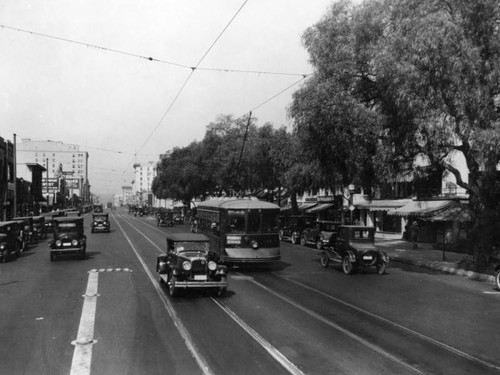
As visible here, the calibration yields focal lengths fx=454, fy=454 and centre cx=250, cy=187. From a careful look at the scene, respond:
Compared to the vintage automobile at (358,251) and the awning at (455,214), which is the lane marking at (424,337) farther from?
the awning at (455,214)

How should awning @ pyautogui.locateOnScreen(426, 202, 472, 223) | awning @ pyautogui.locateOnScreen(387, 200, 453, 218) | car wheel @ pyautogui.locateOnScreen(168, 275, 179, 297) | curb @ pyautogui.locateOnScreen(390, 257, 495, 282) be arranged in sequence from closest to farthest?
car wheel @ pyautogui.locateOnScreen(168, 275, 179, 297) < curb @ pyautogui.locateOnScreen(390, 257, 495, 282) < awning @ pyautogui.locateOnScreen(426, 202, 472, 223) < awning @ pyautogui.locateOnScreen(387, 200, 453, 218)

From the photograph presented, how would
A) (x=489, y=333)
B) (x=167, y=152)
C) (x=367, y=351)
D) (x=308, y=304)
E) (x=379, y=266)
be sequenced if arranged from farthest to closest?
(x=167, y=152), (x=379, y=266), (x=308, y=304), (x=489, y=333), (x=367, y=351)

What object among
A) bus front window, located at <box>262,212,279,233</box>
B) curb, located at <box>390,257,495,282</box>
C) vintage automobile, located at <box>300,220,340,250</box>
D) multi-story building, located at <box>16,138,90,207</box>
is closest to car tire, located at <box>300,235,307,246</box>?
vintage automobile, located at <box>300,220,340,250</box>

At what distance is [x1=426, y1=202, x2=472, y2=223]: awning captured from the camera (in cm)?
2504

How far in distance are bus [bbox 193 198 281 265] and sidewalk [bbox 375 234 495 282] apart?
7.45 metres

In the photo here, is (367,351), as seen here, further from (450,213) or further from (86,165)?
(86,165)

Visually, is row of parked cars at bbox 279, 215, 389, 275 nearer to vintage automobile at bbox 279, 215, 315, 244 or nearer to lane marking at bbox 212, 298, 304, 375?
lane marking at bbox 212, 298, 304, 375

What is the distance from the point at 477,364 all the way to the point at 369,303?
4.70m

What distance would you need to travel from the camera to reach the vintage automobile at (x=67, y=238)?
66.9ft

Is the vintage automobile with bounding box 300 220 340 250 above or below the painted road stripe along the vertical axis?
above

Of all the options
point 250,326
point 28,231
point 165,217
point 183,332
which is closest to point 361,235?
point 250,326

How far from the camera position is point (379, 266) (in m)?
17.5

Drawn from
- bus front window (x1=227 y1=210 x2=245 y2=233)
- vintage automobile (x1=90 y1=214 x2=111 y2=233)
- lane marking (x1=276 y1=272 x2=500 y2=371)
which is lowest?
lane marking (x1=276 y1=272 x2=500 y2=371)

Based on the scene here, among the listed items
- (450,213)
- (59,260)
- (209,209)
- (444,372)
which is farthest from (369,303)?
(450,213)
